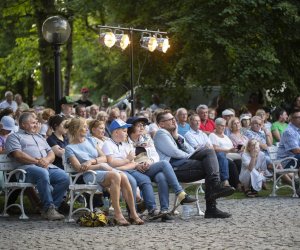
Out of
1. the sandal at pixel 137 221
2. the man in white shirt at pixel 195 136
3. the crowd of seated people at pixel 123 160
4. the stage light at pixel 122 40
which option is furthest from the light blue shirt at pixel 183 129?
the sandal at pixel 137 221

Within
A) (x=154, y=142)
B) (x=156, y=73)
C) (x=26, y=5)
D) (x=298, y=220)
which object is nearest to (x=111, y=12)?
(x=156, y=73)

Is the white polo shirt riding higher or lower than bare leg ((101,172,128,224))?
higher

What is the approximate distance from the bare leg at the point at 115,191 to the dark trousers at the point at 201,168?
4.20 feet

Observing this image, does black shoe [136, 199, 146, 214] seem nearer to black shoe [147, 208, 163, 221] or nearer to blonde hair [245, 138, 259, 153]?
black shoe [147, 208, 163, 221]

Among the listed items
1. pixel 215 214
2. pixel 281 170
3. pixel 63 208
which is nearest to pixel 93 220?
pixel 215 214

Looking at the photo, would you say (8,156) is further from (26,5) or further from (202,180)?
(26,5)

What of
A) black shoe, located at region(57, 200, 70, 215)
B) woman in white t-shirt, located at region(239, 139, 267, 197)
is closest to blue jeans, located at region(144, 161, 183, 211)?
black shoe, located at region(57, 200, 70, 215)

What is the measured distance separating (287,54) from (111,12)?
248 inches

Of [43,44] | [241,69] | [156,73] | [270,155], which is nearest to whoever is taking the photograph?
[270,155]

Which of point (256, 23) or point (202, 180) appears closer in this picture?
point (202, 180)

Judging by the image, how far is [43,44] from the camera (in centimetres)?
3005

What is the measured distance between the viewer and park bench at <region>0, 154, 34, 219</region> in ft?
41.0

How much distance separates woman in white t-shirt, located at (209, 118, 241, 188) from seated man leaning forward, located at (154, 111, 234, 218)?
9.16 ft

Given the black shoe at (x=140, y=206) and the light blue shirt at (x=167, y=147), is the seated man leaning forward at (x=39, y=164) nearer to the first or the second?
the black shoe at (x=140, y=206)
